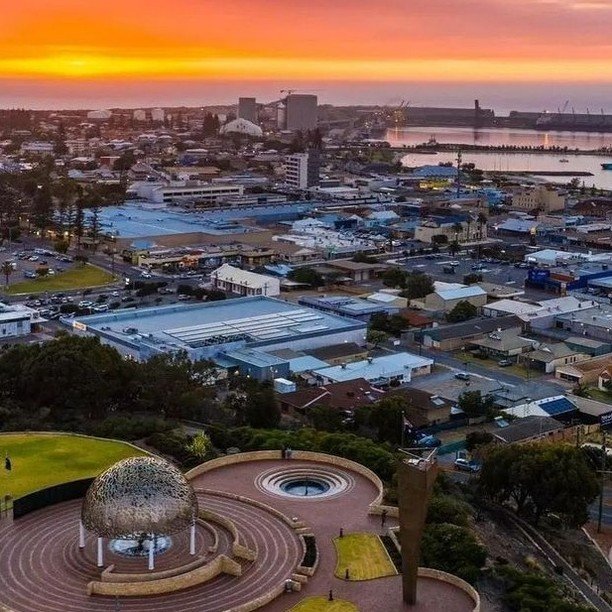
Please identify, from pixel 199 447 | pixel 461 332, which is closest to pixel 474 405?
pixel 461 332

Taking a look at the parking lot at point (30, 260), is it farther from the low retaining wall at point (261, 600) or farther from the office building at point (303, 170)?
the office building at point (303, 170)

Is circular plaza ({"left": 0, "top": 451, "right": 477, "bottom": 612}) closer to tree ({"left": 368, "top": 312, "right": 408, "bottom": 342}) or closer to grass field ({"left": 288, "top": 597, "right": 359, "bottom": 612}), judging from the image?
grass field ({"left": 288, "top": 597, "right": 359, "bottom": 612})

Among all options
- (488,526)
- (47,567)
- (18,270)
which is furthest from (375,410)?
(18,270)

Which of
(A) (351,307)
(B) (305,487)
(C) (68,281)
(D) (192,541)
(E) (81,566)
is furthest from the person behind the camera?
(C) (68,281)

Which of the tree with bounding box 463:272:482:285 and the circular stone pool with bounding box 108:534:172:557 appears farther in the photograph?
the tree with bounding box 463:272:482:285

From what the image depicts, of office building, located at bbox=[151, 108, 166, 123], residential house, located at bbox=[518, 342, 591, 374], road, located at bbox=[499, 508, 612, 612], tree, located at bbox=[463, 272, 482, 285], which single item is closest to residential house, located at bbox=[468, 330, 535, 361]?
residential house, located at bbox=[518, 342, 591, 374]

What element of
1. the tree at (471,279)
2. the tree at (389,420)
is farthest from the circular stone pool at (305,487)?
the tree at (471,279)

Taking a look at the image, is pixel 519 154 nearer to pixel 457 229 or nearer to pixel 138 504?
pixel 457 229

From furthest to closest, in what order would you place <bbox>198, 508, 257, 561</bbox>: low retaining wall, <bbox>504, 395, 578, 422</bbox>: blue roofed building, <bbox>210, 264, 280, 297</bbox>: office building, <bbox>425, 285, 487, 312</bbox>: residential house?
<bbox>210, 264, 280, 297</bbox>: office building < <bbox>425, 285, 487, 312</bbox>: residential house < <bbox>504, 395, 578, 422</bbox>: blue roofed building < <bbox>198, 508, 257, 561</bbox>: low retaining wall
